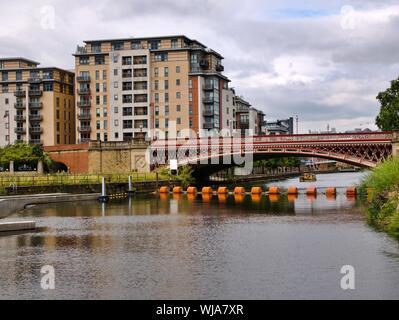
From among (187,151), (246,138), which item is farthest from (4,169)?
(246,138)

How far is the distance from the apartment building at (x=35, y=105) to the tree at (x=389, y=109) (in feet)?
229

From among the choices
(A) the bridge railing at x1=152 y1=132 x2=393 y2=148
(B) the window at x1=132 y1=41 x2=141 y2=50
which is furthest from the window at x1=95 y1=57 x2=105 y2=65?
(A) the bridge railing at x1=152 y1=132 x2=393 y2=148

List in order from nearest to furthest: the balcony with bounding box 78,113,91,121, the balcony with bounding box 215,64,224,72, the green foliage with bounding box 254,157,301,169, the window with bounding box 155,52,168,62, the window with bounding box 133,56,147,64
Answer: the window with bounding box 155,52,168,62, the window with bounding box 133,56,147,64, the balcony with bounding box 78,113,91,121, the balcony with bounding box 215,64,224,72, the green foliage with bounding box 254,157,301,169

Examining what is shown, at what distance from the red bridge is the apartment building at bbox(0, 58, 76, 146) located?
153 feet

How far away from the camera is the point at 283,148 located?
304 ft

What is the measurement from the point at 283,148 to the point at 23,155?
51.5 metres

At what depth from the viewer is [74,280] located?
26.1 meters

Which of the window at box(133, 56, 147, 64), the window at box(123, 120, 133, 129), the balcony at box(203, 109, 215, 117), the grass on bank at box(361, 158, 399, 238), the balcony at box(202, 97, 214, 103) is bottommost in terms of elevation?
the grass on bank at box(361, 158, 399, 238)

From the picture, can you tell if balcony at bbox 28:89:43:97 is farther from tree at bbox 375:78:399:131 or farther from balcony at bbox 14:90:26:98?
tree at bbox 375:78:399:131

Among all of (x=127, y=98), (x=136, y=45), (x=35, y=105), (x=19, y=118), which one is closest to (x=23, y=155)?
(x=35, y=105)

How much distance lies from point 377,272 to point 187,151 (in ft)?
250

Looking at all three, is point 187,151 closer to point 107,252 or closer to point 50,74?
point 50,74

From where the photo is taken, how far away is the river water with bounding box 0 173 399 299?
24.1 m

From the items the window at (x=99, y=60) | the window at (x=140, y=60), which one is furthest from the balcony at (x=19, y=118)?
the window at (x=140, y=60)
